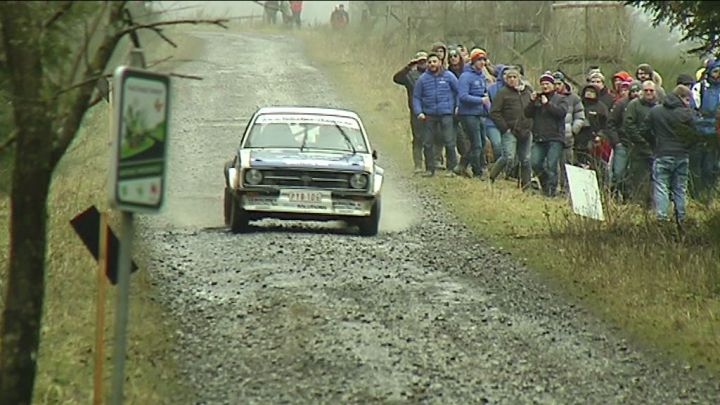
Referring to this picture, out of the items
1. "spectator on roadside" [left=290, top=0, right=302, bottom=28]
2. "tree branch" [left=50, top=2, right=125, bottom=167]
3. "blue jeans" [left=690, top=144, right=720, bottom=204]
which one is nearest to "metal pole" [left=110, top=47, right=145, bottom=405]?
"tree branch" [left=50, top=2, right=125, bottom=167]

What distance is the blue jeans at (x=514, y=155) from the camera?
75.7 ft

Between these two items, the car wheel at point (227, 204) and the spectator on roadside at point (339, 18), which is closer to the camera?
the car wheel at point (227, 204)

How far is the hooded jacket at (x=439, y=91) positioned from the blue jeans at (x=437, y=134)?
0.15 metres

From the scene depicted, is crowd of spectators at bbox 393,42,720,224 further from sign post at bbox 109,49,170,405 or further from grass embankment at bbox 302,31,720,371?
sign post at bbox 109,49,170,405

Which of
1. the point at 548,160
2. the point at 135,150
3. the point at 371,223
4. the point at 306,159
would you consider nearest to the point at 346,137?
the point at 306,159

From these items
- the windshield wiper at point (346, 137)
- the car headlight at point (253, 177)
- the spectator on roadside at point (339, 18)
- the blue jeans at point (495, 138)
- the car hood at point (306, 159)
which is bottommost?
the spectator on roadside at point (339, 18)

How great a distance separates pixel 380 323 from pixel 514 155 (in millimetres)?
10340

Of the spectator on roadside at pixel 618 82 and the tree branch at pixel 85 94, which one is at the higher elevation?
the tree branch at pixel 85 94

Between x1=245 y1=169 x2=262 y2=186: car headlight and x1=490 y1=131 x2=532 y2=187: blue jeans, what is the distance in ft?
20.2

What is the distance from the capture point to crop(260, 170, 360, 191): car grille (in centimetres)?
1803

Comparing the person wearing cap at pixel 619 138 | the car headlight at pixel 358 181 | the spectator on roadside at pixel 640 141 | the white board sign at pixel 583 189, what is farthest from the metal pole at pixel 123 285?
the person wearing cap at pixel 619 138

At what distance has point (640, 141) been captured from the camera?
66.6 ft

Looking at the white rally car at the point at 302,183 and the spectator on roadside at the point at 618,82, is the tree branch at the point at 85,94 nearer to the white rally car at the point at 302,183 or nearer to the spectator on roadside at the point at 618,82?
the white rally car at the point at 302,183

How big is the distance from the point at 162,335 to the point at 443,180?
468 inches
